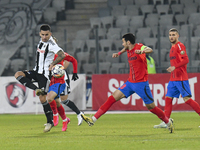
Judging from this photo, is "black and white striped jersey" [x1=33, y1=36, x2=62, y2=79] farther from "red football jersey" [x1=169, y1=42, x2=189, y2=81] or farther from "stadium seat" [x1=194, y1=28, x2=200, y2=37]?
"stadium seat" [x1=194, y1=28, x2=200, y2=37]

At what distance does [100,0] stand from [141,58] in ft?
53.8

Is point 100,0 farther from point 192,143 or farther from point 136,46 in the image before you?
point 192,143

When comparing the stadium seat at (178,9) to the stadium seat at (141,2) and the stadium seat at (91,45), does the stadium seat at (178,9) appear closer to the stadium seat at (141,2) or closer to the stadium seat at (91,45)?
the stadium seat at (141,2)

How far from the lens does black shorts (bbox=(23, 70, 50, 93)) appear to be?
7.84 m

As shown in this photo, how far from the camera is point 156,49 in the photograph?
53.6 feet

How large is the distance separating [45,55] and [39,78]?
45 centimetres

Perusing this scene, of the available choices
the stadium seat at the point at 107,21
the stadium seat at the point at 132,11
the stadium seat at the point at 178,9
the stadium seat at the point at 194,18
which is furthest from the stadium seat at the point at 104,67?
the stadium seat at the point at 178,9

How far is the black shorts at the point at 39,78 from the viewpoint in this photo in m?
7.84

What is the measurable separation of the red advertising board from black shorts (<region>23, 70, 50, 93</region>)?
7273 millimetres

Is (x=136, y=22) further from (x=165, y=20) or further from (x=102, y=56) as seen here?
(x=102, y=56)

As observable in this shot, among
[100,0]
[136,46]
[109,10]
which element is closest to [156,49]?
[109,10]

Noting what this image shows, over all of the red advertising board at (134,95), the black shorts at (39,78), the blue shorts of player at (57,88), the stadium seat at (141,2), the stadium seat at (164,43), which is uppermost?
the stadium seat at (141,2)

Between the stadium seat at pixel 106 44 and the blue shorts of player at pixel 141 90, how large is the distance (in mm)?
10745

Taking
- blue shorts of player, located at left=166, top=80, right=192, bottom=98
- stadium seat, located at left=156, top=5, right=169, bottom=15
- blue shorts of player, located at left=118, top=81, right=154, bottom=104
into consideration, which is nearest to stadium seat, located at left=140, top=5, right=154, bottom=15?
stadium seat, located at left=156, top=5, right=169, bottom=15
